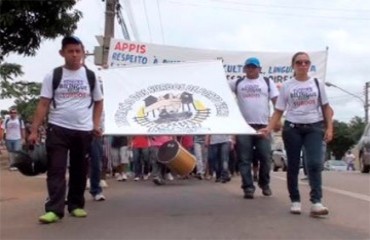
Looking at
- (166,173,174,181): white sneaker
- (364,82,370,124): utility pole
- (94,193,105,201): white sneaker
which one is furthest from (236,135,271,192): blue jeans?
(364,82,370,124): utility pole

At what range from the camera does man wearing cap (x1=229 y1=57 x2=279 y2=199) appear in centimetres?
872

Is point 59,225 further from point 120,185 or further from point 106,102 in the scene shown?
point 120,185

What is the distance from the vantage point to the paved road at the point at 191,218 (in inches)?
244

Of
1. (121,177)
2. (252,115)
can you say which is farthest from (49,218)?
(121,177)

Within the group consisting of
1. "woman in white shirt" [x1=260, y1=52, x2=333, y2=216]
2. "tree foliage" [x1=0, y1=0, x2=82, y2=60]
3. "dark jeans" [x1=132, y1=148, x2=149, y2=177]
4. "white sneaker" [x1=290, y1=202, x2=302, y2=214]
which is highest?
"tree foliage" [x1=0, y1=0, x2=82, y2=60]

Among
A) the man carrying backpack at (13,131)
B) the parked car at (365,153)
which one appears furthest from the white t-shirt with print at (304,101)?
the parked car at (365,153)

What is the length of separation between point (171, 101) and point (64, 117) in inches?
52.1

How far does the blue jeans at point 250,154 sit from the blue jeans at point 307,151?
46.9 inches

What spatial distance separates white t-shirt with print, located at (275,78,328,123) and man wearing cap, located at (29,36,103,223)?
2118 millimetres

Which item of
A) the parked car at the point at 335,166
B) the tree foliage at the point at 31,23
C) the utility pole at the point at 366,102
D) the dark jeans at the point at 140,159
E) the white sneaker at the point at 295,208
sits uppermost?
the utility pole at the point at 366,102

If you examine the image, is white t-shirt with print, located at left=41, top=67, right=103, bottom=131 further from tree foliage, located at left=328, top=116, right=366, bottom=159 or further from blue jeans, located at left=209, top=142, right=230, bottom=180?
tree foliage, located at left=328, top=116, right=366, bottom=159

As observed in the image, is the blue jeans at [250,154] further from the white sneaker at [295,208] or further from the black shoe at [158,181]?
the black shoe at [158,181]

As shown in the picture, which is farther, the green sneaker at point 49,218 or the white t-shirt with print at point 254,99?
the white t-shirt with print at point 254,99

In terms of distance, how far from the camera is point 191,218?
278 inches
